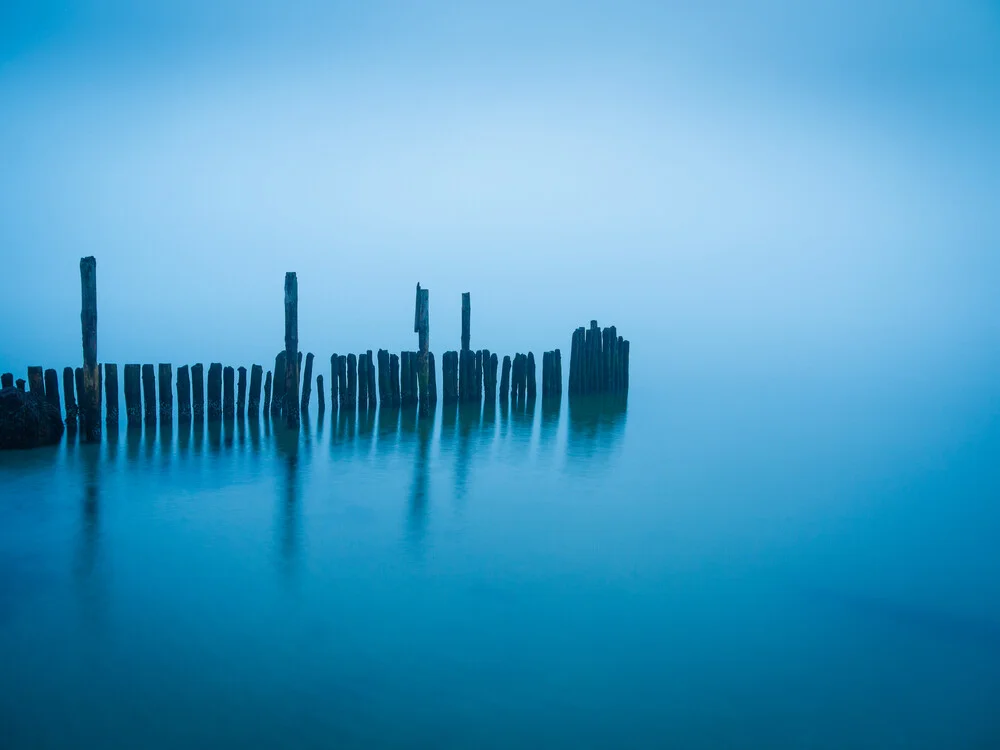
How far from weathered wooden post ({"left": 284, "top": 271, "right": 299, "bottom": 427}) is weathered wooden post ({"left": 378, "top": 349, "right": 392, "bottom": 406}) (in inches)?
66.6

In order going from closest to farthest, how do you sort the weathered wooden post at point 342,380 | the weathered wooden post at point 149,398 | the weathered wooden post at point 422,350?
1. the weathered wooden post at point 149,398
2. the weathered wooden post at point 422,350
3. the weathered wooden post at point 342,380

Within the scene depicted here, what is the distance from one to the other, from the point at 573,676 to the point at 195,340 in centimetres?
3057

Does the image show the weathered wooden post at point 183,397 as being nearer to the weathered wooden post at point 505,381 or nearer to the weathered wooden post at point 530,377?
the weathered wooden post at point 505,381

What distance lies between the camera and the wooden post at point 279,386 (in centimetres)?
1123

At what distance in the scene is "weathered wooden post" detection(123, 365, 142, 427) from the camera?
10.2m

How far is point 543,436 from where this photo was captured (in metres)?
11.4

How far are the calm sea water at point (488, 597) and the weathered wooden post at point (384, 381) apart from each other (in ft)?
7.02

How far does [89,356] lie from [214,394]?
6.38ft

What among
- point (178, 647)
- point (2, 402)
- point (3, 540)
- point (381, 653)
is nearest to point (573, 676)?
point (381, 653)

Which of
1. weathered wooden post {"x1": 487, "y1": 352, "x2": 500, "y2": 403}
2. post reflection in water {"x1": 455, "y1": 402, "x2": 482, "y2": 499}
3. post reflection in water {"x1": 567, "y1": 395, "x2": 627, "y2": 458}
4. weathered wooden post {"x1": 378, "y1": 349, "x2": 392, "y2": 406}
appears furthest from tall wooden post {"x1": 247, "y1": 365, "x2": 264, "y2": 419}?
post reflection in water {"x1": 567, "y1": 395, "x2": 627, "y2": 458}

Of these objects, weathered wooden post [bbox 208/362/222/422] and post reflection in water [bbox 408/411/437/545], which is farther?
weathered wooden post [bbox 208/362/222/422]

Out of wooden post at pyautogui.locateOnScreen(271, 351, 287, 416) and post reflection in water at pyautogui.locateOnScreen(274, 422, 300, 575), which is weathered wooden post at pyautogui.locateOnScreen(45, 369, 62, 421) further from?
wooden post at pyautogui.locateOnScreen(271, 351, 287, 416)

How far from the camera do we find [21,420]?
9.21 metres

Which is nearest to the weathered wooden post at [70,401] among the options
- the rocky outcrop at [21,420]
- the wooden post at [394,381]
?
the rocky outcrop at [21,420]
